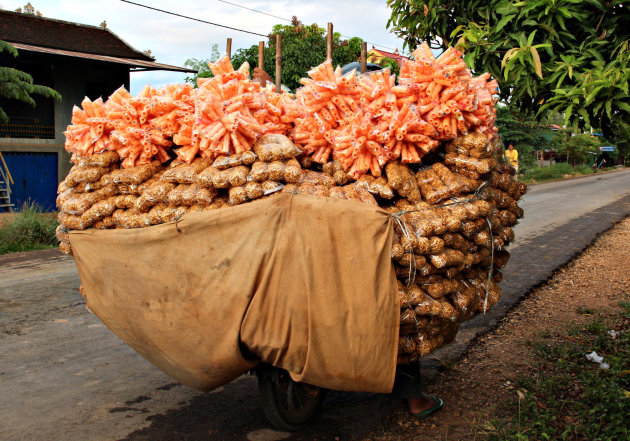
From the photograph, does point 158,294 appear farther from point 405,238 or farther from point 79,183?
point 405,238

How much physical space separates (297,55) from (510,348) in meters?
13.7

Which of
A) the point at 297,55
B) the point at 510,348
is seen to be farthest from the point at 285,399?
the point at 297,55

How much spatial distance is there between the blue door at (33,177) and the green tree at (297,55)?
5.94m

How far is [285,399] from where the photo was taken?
10.8ft

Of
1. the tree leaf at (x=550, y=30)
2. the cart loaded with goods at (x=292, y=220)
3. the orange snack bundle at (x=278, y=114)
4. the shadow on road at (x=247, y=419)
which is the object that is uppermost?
the tree leaf at (x=550, y=30)

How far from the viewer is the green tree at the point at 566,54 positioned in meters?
3.03

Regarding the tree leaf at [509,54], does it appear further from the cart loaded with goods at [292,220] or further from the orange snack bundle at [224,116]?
the orange snack bundle at [224,116]

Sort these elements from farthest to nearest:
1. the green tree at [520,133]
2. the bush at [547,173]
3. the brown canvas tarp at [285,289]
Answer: the bush at [547,173]
the green tree at [520,133]
the brown canvas tarp at [285,289]

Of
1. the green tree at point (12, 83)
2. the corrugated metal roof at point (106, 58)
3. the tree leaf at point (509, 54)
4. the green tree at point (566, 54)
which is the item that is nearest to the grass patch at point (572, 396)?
the green tree at point (566, 54)

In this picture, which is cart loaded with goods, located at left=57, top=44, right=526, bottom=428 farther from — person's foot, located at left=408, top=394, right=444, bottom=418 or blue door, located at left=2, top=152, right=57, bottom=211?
blue door, located at left=2, top=152, right=57, bottom=211

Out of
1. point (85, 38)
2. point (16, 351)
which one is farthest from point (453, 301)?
point (85, 38)

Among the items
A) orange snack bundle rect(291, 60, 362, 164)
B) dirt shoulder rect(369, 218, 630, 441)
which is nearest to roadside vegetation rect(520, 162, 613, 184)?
dirt shoulder rect(369, 218, 630, 441)

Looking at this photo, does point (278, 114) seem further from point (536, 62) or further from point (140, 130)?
point (536, 62)

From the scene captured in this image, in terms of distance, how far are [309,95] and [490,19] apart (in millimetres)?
1598
